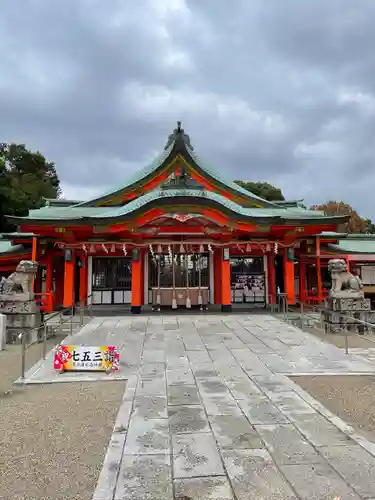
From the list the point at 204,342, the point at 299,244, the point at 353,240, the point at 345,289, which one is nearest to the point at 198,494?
the point at 204,342

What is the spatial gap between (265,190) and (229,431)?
47.8m

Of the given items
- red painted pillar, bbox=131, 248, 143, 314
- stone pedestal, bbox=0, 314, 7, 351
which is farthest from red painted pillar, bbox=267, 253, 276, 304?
stone pedestal, bbox=0, 314, 7, 351

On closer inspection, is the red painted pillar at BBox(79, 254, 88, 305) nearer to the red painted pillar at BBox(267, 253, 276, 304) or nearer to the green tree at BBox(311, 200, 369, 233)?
the red painted pillar at BBox(267, 253, 276, 304)

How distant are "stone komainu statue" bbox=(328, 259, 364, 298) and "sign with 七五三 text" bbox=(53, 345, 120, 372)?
319 inches

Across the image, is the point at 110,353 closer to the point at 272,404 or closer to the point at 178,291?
the point at 272,404

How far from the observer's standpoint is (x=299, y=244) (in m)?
16.8

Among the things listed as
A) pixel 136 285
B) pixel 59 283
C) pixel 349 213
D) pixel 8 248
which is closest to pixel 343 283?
pixel 136 285

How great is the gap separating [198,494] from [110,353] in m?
4.11

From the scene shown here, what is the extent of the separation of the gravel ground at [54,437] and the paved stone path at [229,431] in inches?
8.4

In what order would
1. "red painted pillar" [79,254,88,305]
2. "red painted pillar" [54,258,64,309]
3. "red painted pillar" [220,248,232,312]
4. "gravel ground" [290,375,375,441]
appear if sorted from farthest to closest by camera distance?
"red painted pillar" [54,258,64,309] → "red painted pillar" [79,254,88,305] → "red painted pillar" [220,248,232,312] → "gravel ground" [290,375,375,441]

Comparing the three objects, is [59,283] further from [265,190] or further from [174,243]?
[265,190]

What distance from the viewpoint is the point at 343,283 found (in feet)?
37.9

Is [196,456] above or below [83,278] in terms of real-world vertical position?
below

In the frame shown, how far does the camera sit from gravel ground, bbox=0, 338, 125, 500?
3.10 m
